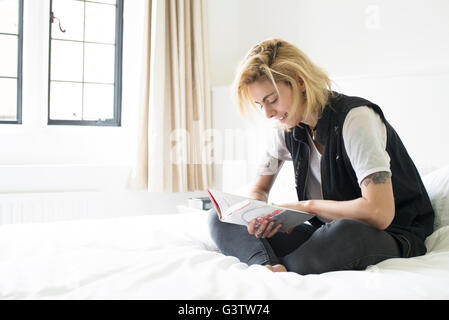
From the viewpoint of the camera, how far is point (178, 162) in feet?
9.69

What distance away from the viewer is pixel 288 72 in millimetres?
1377

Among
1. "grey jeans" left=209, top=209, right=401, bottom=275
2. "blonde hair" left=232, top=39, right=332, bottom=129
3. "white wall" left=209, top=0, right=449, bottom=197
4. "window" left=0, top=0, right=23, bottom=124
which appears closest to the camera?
"grey jeans" left=209, top=209, right=401, bottom=275

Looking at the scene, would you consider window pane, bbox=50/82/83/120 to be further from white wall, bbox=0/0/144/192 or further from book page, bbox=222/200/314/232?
book page, bbox=222/200/314/232

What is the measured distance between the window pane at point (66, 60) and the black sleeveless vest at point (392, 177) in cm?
204

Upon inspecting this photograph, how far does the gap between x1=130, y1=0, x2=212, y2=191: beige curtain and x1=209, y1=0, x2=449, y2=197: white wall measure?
0.16m

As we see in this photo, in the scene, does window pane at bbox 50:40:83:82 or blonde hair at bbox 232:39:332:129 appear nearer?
blonde hair at bbox 232:39:332:129

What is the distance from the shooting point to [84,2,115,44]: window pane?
3.02 meters

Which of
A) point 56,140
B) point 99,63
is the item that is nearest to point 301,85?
point 56,140

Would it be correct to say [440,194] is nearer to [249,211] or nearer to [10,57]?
[249,211]

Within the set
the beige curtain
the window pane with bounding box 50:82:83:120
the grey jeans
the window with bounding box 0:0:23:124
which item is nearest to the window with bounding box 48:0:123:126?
the window pane with bounding box 50:82:83:120

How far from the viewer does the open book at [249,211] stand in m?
1.19

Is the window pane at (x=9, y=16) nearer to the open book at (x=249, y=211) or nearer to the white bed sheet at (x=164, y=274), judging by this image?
the white bed sheet at (x=164, y=274)

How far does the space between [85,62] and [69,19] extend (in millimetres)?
264
